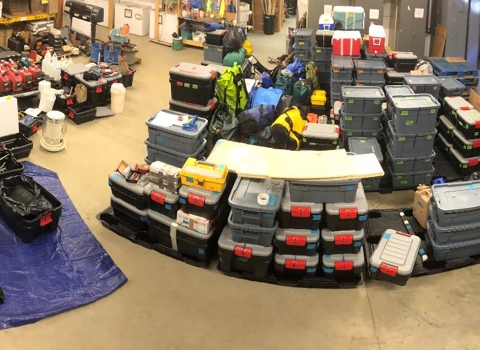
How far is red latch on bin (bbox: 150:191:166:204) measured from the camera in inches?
208

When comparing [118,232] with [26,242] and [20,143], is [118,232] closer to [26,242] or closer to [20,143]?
[26,242]

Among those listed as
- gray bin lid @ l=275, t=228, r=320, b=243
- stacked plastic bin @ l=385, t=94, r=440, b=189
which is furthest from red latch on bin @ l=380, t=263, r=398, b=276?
stacked plastic bin @ l=385, t=94, r=440, b=189

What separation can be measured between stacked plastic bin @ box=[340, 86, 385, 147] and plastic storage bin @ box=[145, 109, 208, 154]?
1754 millimetres

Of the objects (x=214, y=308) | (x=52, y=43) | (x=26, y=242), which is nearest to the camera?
(x=214, y=308)

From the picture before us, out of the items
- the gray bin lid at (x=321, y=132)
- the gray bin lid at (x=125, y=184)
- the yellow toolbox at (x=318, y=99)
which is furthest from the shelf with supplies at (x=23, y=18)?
the gray bin lid at (x=321, y=132)

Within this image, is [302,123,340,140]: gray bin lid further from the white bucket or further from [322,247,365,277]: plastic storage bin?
the white bucket

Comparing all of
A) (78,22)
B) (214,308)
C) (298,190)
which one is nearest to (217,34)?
(78,22)

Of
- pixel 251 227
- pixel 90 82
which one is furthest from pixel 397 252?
pixel 90 82

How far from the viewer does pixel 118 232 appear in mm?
5730

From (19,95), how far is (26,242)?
3160mm

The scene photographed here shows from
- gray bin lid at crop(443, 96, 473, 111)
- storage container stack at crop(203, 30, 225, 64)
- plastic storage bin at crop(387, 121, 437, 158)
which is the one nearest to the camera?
plastic storage bin at crop(387, 121, 437, 158)

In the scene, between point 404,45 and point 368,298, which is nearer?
point 368,298

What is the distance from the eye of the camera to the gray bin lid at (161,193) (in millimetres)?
5262

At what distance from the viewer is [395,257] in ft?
17.0
